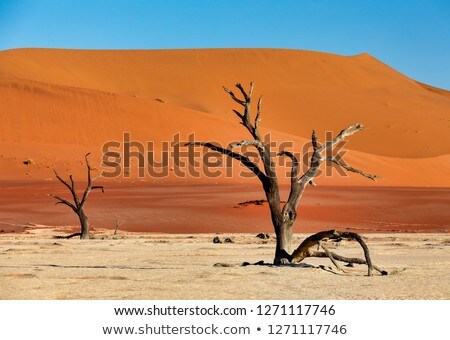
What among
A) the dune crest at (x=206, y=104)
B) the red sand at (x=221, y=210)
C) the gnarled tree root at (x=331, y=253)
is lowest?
the red sand at (x=221, y=210)

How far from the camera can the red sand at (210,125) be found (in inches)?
1104

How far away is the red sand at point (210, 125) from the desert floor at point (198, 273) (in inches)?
321

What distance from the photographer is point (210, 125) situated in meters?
58.8

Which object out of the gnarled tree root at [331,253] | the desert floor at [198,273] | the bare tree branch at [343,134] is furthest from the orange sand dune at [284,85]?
the gnarled tree root at [331,253]

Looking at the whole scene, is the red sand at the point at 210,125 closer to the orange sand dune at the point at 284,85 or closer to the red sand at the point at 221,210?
the red sand at the point at 221,210

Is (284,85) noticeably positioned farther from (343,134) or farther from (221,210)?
(343,134)

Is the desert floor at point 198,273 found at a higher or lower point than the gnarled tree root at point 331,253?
lower

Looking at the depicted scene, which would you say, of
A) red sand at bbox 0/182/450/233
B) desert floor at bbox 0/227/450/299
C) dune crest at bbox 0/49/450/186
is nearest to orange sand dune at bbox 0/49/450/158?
dune crest at bbox 0/49/450/186

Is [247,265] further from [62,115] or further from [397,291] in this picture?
[62,115]

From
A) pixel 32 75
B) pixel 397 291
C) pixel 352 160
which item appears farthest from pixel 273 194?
pixel 32 75

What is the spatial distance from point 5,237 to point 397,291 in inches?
504

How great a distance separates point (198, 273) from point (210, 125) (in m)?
48.1

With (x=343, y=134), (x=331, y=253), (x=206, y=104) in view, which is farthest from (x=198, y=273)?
(x=206, y=104)

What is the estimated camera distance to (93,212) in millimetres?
27641
